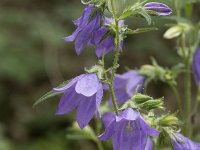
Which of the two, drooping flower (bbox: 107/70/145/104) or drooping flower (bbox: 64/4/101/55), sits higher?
drooping flower (bbox: 64/4/101/55)

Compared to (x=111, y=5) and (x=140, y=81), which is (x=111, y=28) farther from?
(x=140, y=81)

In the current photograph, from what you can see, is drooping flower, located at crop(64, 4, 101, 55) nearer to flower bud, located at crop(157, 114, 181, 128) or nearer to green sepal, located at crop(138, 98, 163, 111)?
green sepal, located at crop(138, 98, 163, 111)

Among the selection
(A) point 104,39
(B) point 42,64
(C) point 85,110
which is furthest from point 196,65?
(B) point 42,64

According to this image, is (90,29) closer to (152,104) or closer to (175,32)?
(152,104)

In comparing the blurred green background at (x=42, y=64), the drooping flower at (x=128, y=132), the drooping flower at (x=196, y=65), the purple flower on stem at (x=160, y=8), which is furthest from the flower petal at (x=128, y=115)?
the blurred green background at (x=42, y=64)

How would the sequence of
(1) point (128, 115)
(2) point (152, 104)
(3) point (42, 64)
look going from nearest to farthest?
1. (1) point (128, 115)
2. (2) point (152, 104)
3. (3) point (42, 64)

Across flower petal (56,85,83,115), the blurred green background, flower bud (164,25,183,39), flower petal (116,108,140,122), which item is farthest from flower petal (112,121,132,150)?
the blurred green background
